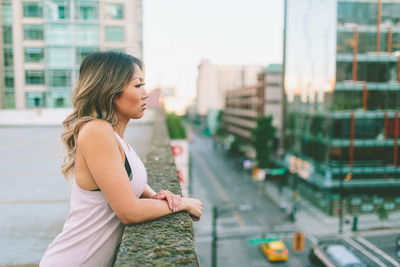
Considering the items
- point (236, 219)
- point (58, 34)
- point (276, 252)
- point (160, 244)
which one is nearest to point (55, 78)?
point (58, 34)

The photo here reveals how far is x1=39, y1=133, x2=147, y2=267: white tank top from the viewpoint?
1289 mm

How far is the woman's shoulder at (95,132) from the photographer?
1.20 meters

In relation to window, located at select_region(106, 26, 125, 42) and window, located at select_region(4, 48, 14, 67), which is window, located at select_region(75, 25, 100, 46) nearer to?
window, located at select_region(106, 26, 125, 42)

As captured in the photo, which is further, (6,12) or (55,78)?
(55,78)

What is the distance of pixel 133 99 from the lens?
4.68ft

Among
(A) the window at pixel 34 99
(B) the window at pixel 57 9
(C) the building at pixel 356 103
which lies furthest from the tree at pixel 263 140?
(B) the window at pixel 57 9

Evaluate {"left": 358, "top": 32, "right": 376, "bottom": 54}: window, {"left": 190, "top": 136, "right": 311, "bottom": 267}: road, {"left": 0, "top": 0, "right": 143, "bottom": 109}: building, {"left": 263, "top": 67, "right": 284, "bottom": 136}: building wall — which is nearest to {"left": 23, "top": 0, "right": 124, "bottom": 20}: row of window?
{"left": 0, "top": 0, "right": 143, "bottom": 109}: building

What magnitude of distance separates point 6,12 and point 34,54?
1.85 feet

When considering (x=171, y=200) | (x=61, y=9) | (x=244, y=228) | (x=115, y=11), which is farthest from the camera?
(x=244, y=228)

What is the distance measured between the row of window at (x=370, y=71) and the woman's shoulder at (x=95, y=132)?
21.4 m

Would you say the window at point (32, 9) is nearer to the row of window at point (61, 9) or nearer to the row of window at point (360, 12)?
the row of window at point (61, 9)

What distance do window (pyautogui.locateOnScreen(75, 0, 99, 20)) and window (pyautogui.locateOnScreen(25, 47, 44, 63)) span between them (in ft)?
2.30

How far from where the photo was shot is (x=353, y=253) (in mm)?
3277

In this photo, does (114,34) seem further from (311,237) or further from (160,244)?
(311,237)
